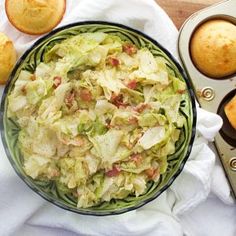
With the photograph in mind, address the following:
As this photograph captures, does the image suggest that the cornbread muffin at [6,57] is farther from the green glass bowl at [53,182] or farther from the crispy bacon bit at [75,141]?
the crispy bacon bit at [75,141]

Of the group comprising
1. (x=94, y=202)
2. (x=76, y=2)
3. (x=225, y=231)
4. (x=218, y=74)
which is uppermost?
(x=76, y=2)

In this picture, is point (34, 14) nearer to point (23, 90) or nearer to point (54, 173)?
point (23, 90)

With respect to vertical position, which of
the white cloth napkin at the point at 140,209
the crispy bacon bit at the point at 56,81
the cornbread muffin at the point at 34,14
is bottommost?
the white cloth napkin at the point at 140,209

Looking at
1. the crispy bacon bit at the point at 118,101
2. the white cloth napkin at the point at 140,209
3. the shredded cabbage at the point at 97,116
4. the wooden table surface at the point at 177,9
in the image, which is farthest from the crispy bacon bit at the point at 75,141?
the wooden table surface at the point at 177,9

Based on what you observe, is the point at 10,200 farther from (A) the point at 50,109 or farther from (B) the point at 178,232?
(B) the point at 178,232

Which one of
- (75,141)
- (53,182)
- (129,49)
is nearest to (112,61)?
(129,49)

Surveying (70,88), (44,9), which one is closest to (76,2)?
(44,9)

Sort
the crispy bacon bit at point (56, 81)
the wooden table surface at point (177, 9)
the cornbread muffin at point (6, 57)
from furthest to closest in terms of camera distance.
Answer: the wooden table surface at point (177, 9) < the cornbread muffin at point (6, 57) < the crispy bacon bit at point (56, 81)
